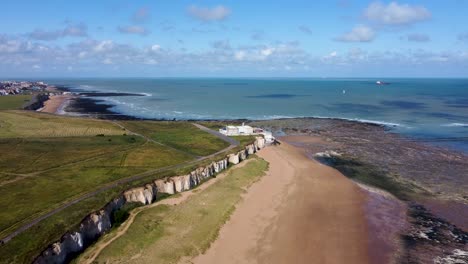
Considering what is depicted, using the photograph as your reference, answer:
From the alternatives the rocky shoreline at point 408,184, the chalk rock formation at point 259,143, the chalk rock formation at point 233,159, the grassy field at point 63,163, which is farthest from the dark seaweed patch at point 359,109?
the chalk rock formation at point 233,159

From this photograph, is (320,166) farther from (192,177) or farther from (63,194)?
(63,194)

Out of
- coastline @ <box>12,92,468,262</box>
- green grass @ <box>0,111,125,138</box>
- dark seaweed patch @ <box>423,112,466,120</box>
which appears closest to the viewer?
coastline @ <box>12,92,468,262</box>

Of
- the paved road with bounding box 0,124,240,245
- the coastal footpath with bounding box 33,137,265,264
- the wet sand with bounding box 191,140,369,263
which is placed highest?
the paved road with bounding box 0,124,240,245

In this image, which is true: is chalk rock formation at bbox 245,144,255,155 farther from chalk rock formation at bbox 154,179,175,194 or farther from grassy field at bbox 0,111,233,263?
chalk rock formation at bbox 154,179,175,194

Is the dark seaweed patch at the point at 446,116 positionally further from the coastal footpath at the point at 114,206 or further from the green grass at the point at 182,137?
the coastal footpath at the point at 114,206

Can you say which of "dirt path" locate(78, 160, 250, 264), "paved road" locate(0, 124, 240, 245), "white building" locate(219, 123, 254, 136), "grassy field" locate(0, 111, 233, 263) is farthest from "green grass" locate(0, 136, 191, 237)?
"white building" locate(219, 123, 254, 136)

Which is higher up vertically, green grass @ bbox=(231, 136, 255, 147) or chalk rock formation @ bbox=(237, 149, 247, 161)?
green grass @ bbox=(231, 136, 255, 147)

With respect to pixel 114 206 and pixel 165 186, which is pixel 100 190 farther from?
pixel 165 186

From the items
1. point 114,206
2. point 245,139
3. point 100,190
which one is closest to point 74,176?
point 100,190
